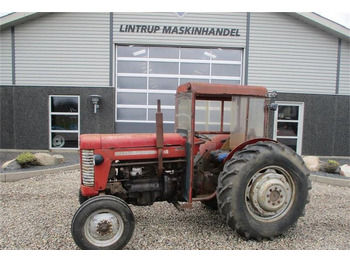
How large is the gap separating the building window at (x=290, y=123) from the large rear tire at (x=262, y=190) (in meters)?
7.04

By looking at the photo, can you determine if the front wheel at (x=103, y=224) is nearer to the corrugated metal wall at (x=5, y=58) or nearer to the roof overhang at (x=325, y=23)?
the corrugated metal wall at (x=5, y=58)

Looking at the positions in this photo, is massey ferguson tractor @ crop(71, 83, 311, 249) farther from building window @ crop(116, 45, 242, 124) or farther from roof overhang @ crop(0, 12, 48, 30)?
roof overhang @ crop(0, 12, 48, 30)

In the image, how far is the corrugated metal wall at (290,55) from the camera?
948 centimetres

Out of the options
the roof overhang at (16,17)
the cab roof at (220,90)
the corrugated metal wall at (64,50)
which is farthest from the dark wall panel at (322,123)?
the roof overhang at (16,17)

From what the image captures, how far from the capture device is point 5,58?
924 cm

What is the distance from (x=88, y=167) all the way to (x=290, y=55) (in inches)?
365

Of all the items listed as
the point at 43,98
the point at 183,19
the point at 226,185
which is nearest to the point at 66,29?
the point at 43,98

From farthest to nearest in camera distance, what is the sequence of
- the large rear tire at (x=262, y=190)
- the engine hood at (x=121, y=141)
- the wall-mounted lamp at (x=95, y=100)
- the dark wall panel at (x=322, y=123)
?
the dark wall panel at (x=322, y=123) < the wall-mounted lamp at (x=95, y=100) < the engine hood at (x=121, y=141) < the large rear tire at (x=262, y=190)

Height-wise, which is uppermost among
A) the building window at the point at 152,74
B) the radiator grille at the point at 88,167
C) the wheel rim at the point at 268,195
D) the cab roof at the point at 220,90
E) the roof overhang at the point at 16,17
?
the roof overhang at the point at 16,17

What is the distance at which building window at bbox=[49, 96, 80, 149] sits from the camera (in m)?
9.30

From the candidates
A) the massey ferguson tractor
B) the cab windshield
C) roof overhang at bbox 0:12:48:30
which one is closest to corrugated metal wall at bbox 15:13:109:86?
roof overhang at bbox 0:12:48:30

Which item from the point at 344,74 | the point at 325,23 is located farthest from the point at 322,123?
the point at 325,23

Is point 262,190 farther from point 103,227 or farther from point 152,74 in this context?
point 152,74

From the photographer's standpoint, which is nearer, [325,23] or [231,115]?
[231,115]
